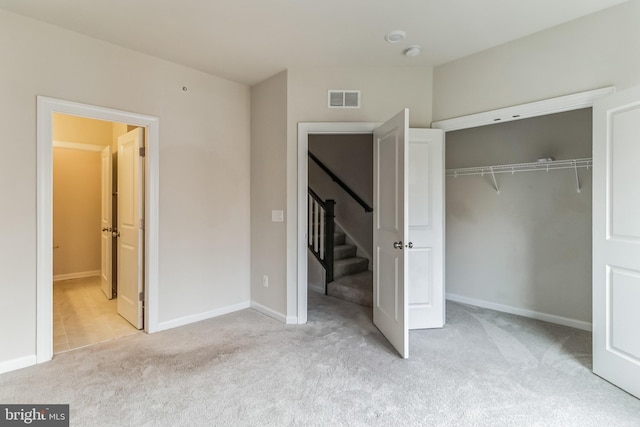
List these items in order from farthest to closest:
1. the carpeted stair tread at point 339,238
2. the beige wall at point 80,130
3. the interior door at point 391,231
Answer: the carpeted stair tread at point 339,238
the beige wall at point 80,130
the interior door at point 391,231

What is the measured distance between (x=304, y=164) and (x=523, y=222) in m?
2.51

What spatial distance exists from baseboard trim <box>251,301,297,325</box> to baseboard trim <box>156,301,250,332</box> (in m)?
0.14

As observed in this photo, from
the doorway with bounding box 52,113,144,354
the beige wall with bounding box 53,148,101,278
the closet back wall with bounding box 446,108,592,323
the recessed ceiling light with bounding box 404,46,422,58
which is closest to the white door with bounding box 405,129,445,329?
the recessed ceiling light with bounding box 404,46,422,58

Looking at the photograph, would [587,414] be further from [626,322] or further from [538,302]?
[538,302]

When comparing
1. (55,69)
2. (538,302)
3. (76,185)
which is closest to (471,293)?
(538,302)

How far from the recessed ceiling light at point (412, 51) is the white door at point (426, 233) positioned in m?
0.74

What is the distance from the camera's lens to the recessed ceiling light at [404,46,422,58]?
2.82 meters

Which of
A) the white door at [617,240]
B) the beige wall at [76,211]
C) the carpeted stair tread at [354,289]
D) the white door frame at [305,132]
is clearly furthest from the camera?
the beige wall at [76,211]

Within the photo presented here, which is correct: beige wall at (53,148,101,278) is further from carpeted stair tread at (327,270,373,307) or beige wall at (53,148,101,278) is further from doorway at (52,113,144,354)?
carpeted stair tread at (327,270,373,307)

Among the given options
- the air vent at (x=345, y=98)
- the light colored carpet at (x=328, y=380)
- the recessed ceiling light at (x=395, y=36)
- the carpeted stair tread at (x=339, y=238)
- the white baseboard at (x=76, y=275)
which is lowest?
the light colored carpet at (x=328, y=380)

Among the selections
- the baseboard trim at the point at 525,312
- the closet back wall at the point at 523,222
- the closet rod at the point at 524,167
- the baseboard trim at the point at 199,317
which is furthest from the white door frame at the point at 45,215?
the baseboard trim at the point at 525,312

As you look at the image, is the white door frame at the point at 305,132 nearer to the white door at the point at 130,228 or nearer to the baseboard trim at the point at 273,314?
the baseboard trim at the point at 273,314

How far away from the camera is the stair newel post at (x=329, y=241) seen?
431cm

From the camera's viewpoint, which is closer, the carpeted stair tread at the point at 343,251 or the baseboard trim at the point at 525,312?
the baseboard trim at the point at 525,312
